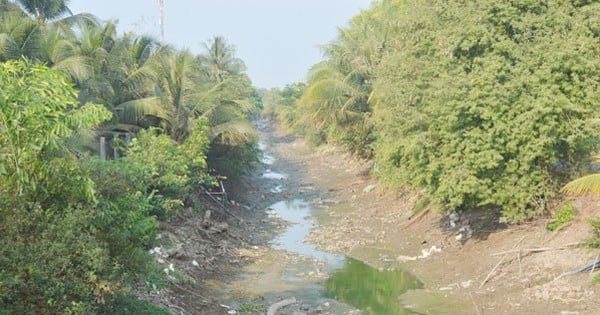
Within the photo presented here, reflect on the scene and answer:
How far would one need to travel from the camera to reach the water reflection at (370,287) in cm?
1381

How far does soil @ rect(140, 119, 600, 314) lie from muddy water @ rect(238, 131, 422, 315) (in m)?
0.28

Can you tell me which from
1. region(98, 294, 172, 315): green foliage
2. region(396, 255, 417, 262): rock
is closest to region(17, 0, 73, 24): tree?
region(396, 255, 417, 262): rock

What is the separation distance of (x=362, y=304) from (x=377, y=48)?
14.4 m

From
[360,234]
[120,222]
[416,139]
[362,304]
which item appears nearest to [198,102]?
[360,234]

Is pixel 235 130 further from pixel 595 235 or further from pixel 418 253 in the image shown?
pixel 595 235

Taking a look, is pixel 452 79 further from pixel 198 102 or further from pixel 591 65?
pixel 198 102

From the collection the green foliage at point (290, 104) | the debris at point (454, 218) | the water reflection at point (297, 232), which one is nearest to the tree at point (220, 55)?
the green foliage at point (290, 104)

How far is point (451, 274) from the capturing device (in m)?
15.3

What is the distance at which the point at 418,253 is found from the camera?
1769cm

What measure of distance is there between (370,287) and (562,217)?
16.7 ft

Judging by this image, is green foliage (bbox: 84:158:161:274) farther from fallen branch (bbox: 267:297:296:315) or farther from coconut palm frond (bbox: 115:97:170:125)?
coconut palm frond (bbox: 115:97:170:125)

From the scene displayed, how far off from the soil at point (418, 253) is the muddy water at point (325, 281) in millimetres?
279

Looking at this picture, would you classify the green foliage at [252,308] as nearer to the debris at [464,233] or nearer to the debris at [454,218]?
the debris at [464,233]

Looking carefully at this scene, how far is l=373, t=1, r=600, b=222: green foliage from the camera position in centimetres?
1371
